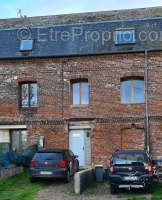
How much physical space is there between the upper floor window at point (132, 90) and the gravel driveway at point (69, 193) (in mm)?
6212

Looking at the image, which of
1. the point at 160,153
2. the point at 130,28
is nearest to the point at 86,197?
the point at 160,153

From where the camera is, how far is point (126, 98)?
18.8 meters

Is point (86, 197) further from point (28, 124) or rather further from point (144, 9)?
point (144, 9)

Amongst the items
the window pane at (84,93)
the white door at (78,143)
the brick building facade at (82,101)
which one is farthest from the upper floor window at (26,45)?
the white door at (78,143)

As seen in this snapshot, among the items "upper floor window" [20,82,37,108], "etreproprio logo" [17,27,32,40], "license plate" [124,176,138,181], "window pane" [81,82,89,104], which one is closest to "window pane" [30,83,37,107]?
"upper floor window" [20,82,37,108]

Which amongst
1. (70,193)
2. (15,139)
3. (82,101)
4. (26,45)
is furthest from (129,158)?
(26,45)

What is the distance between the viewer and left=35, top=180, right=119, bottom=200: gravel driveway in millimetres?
11664

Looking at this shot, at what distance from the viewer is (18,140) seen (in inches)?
780

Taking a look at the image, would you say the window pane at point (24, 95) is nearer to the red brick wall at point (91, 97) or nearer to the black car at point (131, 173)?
the red brick wall at point (91, 97)

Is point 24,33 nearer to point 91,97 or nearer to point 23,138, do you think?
point 91,97

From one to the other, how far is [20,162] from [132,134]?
6416 mm

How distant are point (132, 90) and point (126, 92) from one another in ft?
1.21

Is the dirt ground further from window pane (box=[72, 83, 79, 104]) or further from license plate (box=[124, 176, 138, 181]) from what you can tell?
window pane (box=[72, 83, 79, 104])

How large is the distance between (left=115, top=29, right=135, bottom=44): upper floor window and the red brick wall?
105 cm
